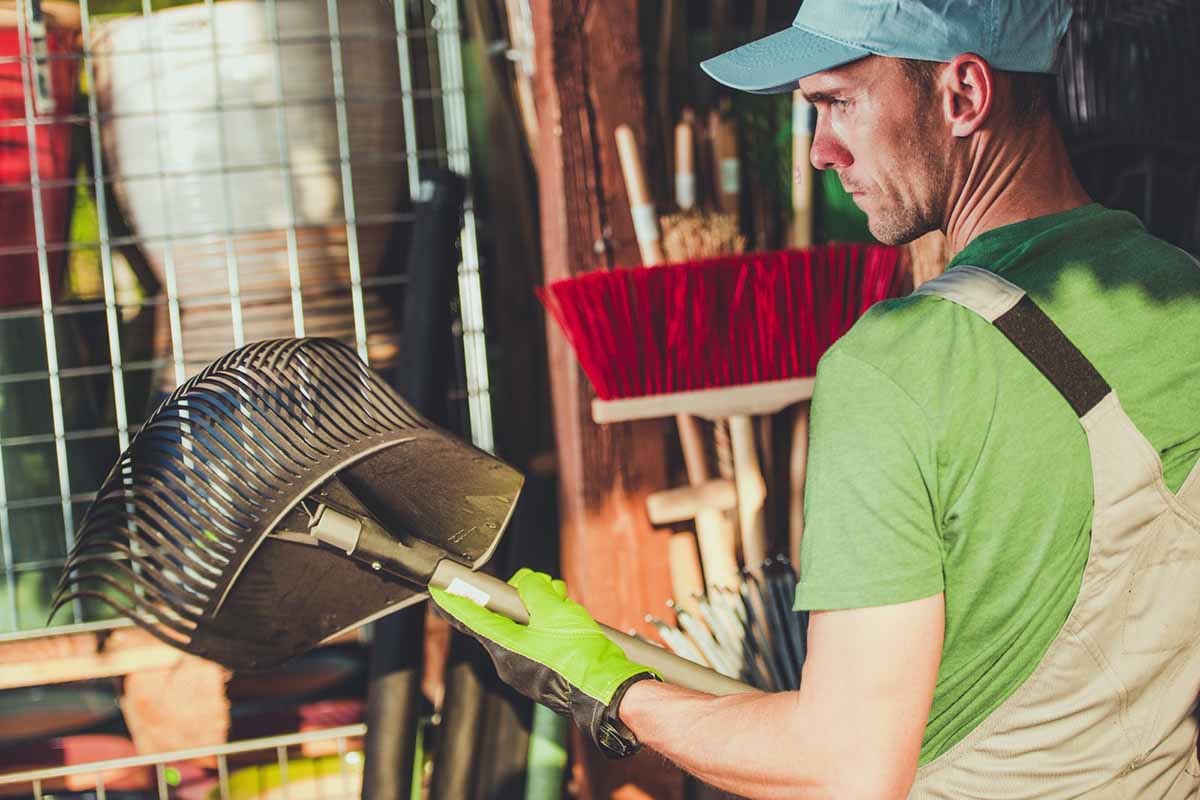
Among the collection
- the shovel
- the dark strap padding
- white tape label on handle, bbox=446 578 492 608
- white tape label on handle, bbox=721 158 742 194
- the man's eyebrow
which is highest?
the man's eyebrow

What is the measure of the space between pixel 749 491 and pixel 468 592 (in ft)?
2.11

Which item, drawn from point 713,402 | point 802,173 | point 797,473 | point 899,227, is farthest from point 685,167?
point 899,227

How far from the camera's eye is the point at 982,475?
867mm

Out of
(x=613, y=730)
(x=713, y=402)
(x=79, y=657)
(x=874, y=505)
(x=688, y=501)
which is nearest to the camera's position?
(x=874, y=505)

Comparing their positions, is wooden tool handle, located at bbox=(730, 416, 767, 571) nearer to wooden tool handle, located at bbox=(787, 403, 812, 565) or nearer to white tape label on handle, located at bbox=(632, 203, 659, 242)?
wooden tool handle, located at bbox=(787, 403, 812, 565)

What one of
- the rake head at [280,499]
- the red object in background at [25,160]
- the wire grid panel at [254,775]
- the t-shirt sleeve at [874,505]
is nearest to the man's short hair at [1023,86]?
the t-shirt sleeve at [874,505]

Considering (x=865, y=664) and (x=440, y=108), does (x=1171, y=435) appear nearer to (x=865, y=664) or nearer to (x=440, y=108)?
(x=865, y=664)

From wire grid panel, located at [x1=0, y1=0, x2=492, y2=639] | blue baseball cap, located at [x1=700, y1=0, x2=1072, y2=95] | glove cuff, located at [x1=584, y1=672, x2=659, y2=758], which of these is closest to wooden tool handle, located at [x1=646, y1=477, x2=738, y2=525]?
wire grid panel, located at [x1=0, y1=0, x2=492, y2=639]

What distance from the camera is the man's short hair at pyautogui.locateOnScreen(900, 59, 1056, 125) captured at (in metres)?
0.95

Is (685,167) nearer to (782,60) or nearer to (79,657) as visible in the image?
(782,60)

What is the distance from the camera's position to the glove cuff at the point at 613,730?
3.53ft

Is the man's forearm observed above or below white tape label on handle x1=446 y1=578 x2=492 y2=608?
below

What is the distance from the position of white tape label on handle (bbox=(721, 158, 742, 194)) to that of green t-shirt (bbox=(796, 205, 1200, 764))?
85 centimetres

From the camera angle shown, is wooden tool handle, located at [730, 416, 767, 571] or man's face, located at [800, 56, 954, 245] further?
wooden tool handle, located at [730, 416, 767, 571]
